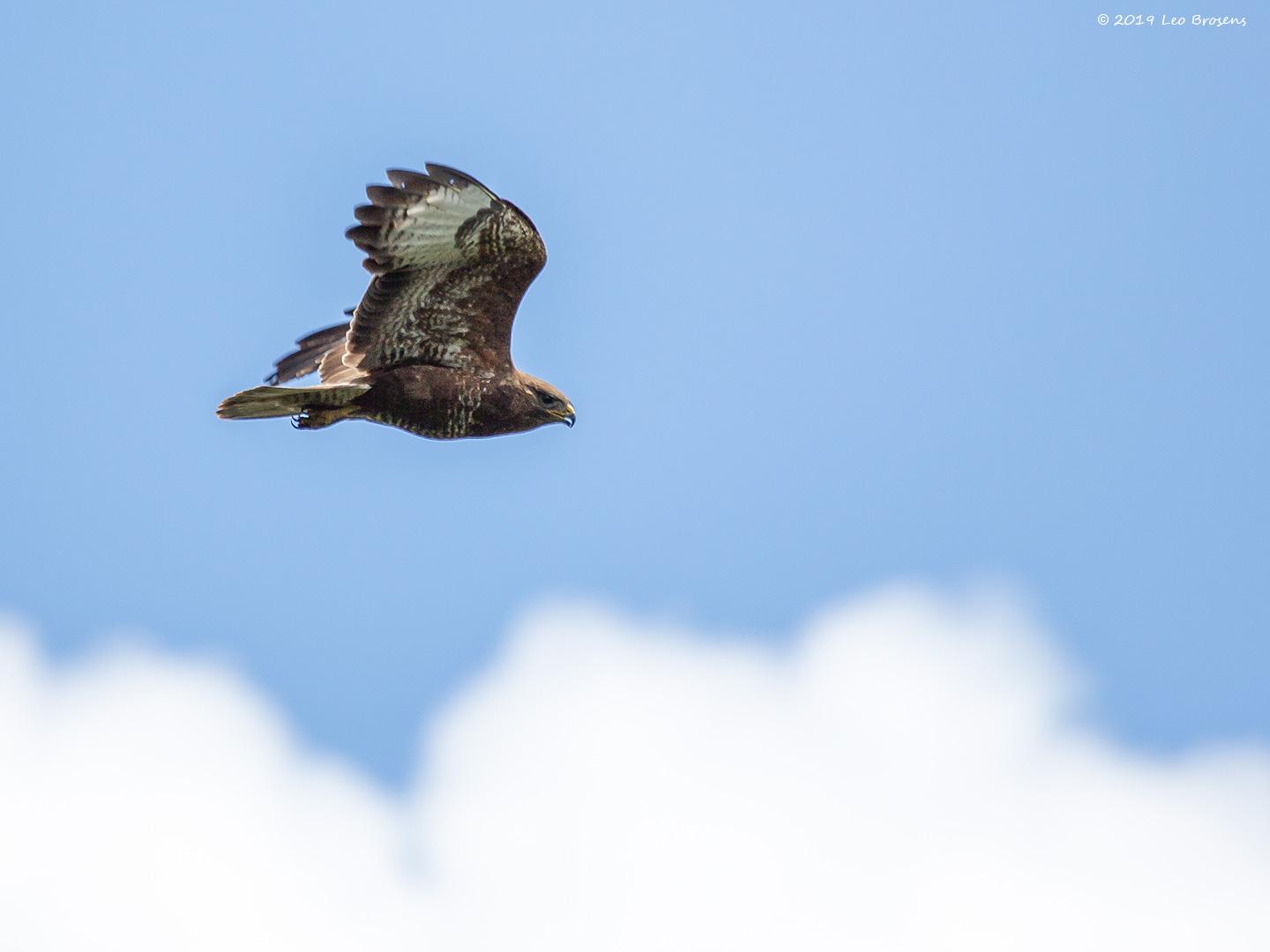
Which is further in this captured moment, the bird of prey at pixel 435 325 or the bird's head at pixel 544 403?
the bird's head at pixel 544 403

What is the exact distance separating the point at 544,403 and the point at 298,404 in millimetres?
1752

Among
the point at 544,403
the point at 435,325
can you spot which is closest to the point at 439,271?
the point at 435,325

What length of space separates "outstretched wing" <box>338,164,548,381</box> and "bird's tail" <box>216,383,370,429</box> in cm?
38

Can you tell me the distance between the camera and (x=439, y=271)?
45.0 ft

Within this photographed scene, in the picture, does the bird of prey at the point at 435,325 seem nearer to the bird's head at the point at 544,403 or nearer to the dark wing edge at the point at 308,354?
the bird's head at the point at 544,403

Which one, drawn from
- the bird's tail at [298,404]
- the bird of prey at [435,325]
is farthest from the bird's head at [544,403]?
the bird's tail at [298,404]

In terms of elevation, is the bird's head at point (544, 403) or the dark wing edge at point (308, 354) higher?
the dark wing edge at point (308, 354)

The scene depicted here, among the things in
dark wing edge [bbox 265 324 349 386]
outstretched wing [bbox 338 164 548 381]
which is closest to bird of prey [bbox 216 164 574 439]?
outstretched wing [bbox 338 164 548 381]

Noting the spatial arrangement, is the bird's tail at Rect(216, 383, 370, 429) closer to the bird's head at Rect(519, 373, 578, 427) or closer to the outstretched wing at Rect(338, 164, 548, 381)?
the outstretched wing at Rect(338, 164, 548, 381)

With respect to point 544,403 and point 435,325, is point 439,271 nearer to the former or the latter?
point 435,325

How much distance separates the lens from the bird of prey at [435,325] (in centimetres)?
1345

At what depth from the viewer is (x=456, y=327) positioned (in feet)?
45.8

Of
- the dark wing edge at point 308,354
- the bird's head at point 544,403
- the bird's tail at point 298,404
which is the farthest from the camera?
the dark wing edge at point 308,354

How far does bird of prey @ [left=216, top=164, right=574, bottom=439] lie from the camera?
529 inches
